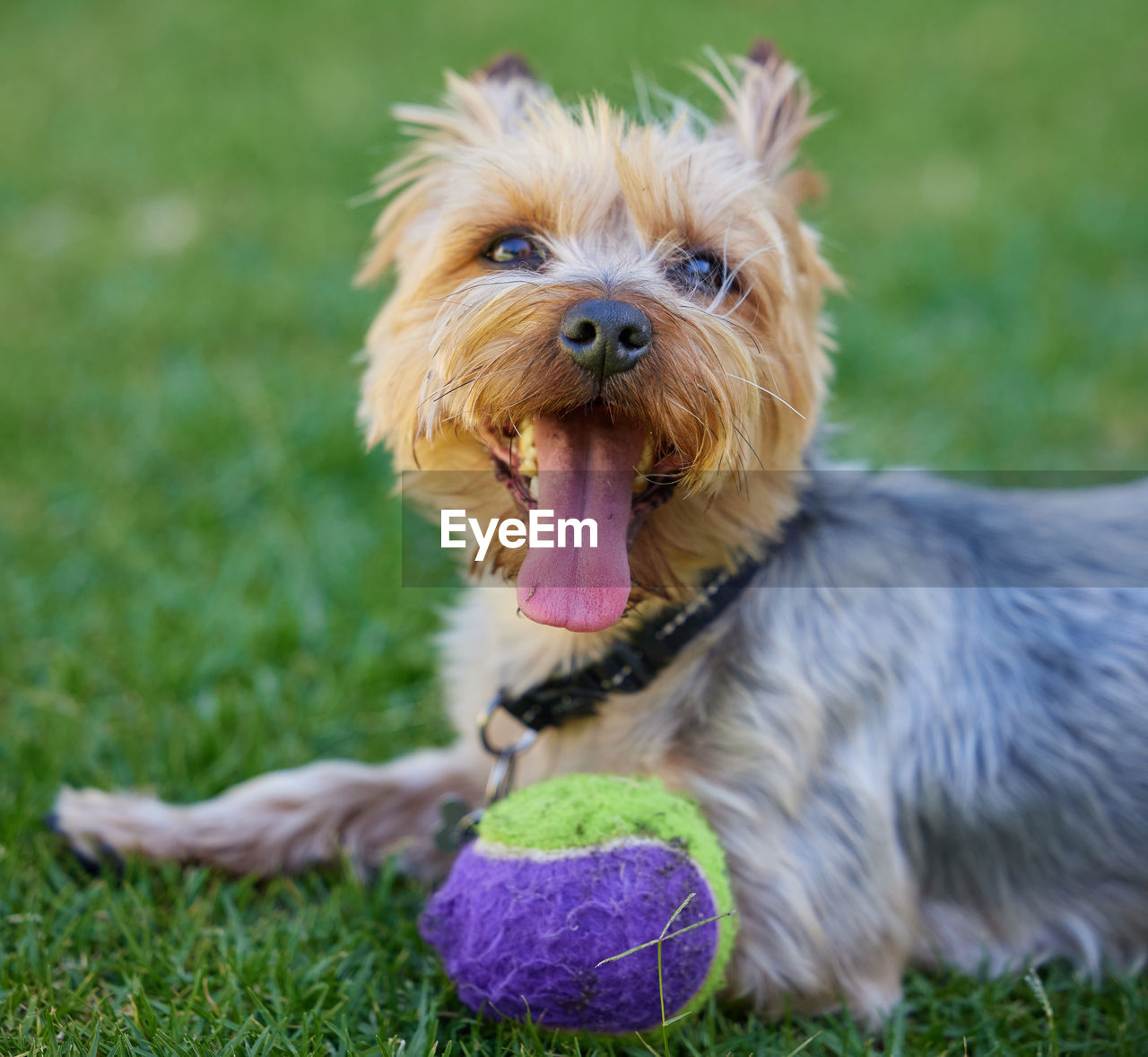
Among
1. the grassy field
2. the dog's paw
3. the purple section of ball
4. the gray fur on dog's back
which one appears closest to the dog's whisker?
the gray fur on dog's back

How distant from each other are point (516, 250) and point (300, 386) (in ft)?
10.5

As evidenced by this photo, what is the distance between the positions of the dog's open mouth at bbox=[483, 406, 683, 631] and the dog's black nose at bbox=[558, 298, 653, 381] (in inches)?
6.0

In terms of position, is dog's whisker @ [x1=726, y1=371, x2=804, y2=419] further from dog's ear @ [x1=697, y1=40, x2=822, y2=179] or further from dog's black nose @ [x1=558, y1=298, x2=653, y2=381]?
dog's ear @ [x1=697, y1=40, x2=822, y2=179]

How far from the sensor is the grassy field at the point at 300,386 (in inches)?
107

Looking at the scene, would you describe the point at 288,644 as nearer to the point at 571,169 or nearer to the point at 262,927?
the point at 262,927

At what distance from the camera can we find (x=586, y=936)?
2.23 m

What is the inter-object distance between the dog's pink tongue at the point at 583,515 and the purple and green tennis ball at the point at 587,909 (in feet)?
1.27

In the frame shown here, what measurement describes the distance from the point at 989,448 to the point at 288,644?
3557 mm

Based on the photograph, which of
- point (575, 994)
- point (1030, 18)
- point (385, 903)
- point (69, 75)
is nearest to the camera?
point (575, 994)

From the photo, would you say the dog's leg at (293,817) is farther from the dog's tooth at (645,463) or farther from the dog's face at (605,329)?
the dog's tooth at (645,463)

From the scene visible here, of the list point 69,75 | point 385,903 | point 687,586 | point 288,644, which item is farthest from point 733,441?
point 69,75

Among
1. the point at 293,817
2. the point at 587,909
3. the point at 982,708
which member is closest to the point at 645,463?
the point at 587,909

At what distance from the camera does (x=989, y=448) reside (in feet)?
18.6

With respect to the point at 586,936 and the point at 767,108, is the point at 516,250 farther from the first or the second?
the point at 586,936
